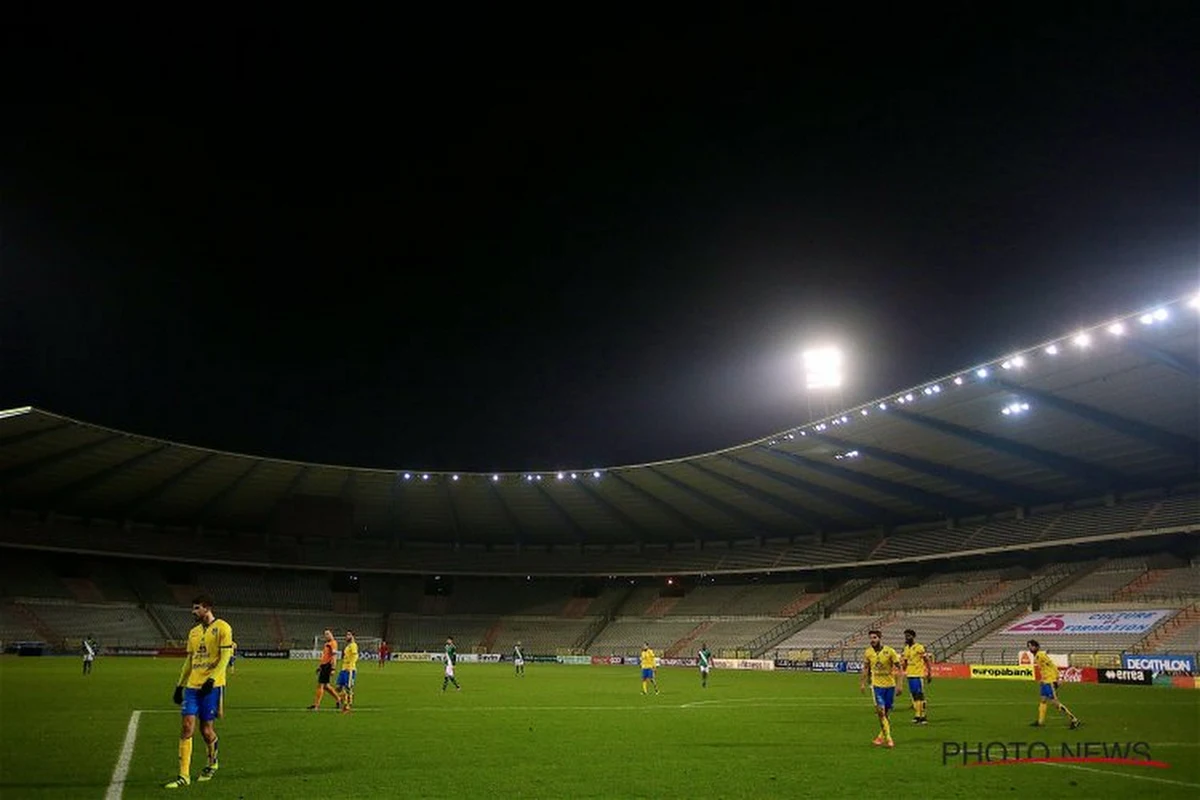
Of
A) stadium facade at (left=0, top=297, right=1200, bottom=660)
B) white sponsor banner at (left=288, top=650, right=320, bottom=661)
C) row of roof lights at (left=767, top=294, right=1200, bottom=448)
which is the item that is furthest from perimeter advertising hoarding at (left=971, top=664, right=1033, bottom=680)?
white sponsor banner at (left=288, top=650, right=320, bottom=661)

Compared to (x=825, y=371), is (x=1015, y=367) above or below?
below

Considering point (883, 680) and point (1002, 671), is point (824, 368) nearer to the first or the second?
point (1002, 671)

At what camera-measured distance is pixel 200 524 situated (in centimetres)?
6875

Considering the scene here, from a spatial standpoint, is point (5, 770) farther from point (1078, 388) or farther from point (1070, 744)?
point (1078, 388)

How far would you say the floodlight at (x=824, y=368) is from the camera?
4744 cm

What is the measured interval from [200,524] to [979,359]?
6203 cm

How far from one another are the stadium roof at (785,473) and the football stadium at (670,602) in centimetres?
28

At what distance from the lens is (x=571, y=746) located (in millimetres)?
13672

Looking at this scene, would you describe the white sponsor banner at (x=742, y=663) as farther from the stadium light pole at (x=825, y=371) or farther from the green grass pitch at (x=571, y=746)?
the green grass pitch at (x=571, y=746)

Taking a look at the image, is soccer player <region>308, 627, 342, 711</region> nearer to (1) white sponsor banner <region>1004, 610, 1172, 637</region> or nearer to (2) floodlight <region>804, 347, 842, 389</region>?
(2) floodlight <region>804, 347, 842, 389</region>

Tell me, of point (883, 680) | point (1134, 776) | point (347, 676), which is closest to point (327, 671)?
point (347, 676)

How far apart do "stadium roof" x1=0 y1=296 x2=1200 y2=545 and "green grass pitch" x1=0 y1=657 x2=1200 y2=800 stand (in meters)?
13.4

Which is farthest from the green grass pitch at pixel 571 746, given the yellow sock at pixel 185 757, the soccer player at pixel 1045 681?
the soccer player at pixel 1045 681

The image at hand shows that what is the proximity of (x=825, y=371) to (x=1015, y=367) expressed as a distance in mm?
15181
